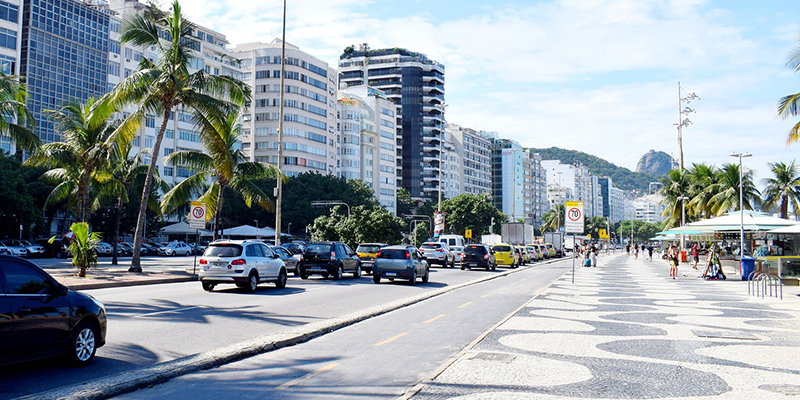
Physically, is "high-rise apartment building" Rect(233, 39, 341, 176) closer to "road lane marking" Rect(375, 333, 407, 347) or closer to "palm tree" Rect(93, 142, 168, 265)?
"palm tree" Rect(93, 142, 168, 265)

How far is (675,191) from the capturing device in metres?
58.7

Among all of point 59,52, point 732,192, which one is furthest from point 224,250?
point 59,52

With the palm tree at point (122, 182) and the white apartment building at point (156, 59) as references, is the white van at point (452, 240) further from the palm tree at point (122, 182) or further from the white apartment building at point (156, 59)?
the white apartment building at point (156, 59)

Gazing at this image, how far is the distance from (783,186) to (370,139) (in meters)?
85.0

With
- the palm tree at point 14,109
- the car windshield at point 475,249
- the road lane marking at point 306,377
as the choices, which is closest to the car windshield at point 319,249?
the palm tree at point 14,109

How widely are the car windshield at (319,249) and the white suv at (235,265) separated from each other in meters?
5.45

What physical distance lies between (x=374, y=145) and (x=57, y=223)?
6405 centimetres

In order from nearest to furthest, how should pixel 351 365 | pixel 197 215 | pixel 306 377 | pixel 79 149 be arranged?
1. pixel 306 377
2. pixel 351 365
3. pixel 197 215
4. pixel 79 149

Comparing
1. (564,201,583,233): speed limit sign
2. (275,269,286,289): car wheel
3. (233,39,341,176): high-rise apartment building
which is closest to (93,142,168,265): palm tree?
(275,269,286,289): car wheel

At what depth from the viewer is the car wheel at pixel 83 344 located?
24.8 ft

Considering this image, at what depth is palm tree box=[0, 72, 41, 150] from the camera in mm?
22328

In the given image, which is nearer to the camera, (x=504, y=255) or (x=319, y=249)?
(x=319, y=249)

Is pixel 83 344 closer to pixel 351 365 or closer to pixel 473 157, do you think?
pixel 351 365

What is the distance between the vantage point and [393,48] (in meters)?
139
